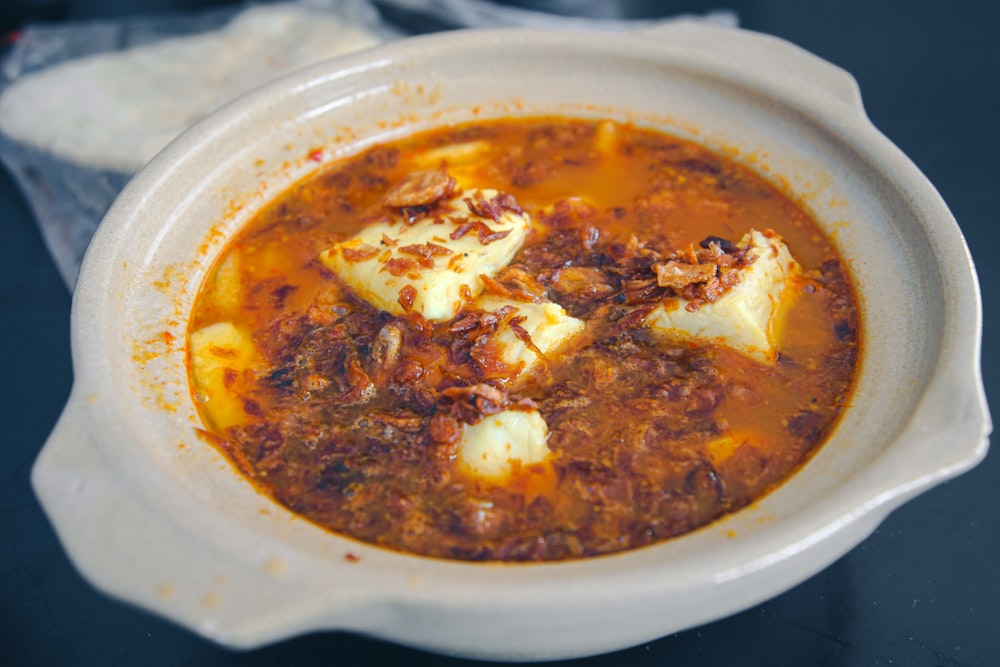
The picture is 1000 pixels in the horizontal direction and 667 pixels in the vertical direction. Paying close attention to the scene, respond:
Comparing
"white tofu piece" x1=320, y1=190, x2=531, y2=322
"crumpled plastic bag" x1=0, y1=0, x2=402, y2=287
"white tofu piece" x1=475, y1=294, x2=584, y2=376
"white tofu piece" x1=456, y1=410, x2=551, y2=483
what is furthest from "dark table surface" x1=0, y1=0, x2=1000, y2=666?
"white tofu piece" x1=320, y1=190, x2=531, y2=322

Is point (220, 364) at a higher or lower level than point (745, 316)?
lower

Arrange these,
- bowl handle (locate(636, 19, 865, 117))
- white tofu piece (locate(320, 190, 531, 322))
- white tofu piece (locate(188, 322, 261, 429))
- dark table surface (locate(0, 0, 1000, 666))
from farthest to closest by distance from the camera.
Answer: bowl handle (locate(636, 19, 865, 117)) < white tofu piece (locate(320, 190, 531, 322)) < white tofu piece (locate(188, 322, 261, 429)) < dark table surface (locate(0, 0, 1000, 666))

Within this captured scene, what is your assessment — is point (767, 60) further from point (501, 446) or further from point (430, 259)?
point (501, 446)

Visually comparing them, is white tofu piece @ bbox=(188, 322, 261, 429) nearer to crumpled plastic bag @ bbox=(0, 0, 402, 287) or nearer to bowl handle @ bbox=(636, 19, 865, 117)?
crumpled plastic bag @ bbox=(0, 0, 402, 287)

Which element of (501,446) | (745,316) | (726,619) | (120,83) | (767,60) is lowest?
(120,83)

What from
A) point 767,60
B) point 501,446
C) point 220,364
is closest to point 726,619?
point 501,446

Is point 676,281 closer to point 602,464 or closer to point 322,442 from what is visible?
point 602,464
